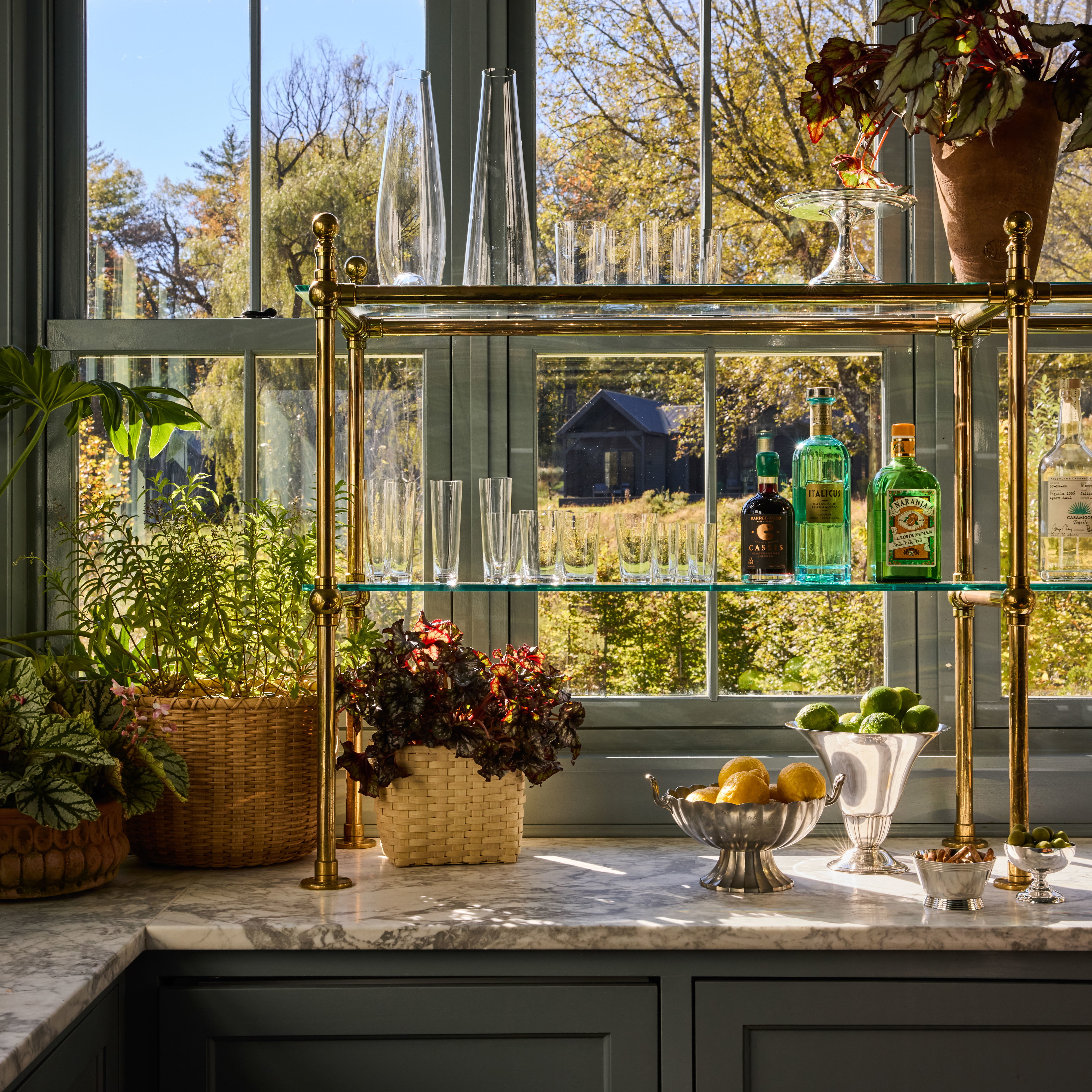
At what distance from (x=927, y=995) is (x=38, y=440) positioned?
1.71 meters

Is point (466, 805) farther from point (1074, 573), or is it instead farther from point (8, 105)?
point (8, 105)

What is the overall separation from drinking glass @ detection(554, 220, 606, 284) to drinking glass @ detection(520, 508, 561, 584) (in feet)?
1.24

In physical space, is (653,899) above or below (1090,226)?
below

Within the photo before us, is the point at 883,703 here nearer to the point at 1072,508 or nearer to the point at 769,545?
the point at 769,545

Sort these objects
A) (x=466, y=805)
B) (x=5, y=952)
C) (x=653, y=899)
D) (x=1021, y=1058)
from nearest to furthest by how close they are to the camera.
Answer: (x=5, y=952) < (x=1021, y=1058) < (x=653, y=899) < (x=466, y=805)

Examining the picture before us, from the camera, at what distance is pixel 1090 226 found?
2068 mm

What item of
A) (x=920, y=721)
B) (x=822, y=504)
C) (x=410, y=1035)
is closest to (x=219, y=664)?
(x=410, y=1035)

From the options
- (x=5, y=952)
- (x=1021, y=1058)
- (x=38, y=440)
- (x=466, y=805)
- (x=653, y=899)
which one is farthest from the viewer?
(x=38, y=440)

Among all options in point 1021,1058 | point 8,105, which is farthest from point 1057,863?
point 8,105

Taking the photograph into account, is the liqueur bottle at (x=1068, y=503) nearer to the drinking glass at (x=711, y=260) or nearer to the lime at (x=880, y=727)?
the lime at (x=880, y=727)

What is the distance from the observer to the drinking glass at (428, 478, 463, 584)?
71.9 inches

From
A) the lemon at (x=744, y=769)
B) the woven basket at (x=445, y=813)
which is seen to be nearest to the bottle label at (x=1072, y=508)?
the lemon at (x=744, y=769)

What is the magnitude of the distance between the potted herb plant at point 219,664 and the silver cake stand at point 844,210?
0.97 meters

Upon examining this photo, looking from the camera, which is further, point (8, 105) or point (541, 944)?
point (8, 105)
